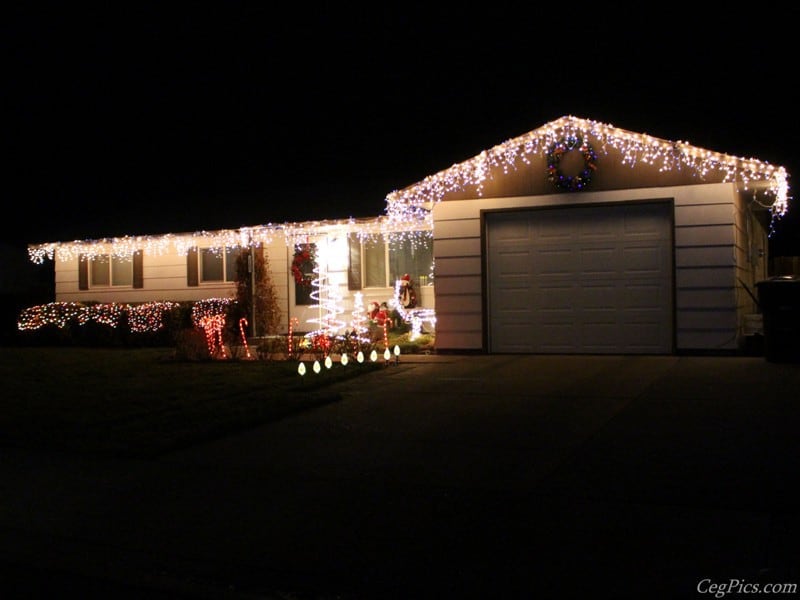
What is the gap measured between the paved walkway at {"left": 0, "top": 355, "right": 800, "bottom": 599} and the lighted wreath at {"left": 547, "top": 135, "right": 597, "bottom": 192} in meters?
5.30

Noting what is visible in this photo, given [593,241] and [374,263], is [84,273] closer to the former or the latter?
[374,263]

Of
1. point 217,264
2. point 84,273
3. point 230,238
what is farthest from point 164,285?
point 230,238

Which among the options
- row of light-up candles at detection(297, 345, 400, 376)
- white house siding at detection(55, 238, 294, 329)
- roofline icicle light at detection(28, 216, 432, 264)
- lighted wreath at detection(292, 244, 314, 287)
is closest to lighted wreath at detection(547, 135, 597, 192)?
row of light-up candles at detection(297, 345, 400, 376)

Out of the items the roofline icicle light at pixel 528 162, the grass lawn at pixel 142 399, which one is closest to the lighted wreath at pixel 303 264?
the roofline icicle light at pixel 528 162

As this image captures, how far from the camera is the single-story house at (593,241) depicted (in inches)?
543

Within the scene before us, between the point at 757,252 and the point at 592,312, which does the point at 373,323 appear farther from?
the point at 757,252

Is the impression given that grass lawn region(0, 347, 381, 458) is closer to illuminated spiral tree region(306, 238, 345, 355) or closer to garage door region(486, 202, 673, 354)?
garage door region(486, 202, 673, 354)

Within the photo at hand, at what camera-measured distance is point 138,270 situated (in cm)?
2188

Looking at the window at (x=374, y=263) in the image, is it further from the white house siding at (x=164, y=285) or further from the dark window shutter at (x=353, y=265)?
the white house siding at (x=164, y=285)

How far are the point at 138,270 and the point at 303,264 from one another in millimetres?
4786

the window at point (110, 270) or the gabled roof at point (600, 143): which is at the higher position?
the gabled roof at point (600, 143)

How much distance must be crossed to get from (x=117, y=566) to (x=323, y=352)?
918cm

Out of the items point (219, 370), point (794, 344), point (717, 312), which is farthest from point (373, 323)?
point (794, 344)

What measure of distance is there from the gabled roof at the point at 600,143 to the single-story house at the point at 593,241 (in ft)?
0.06
